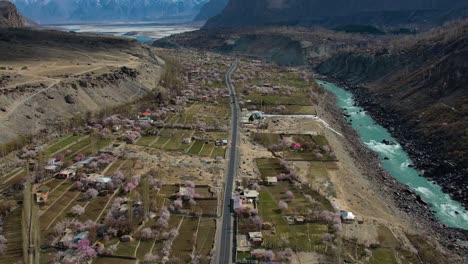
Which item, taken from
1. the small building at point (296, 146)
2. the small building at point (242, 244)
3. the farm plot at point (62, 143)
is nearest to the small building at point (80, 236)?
the small building at point (242, 244)

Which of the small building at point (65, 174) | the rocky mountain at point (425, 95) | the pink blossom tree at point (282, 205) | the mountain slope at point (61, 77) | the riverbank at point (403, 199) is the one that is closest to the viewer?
the pink blossom tree at point (282, 205)

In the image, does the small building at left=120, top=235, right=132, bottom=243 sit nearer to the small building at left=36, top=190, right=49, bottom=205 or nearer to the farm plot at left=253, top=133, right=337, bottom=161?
the small building at left=36, top=190, right=49, bottom=205

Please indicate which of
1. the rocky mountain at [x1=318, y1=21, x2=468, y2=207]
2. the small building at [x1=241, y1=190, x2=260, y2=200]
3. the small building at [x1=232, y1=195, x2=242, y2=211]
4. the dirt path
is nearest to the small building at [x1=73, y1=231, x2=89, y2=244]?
the small building at [x1=232, y1=195, x2=242, y2=211]

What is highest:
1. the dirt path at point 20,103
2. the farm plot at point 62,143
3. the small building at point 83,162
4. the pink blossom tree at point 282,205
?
the dirt path at point 20,103

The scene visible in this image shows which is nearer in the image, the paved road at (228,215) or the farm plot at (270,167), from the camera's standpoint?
the paved road at (228,215)

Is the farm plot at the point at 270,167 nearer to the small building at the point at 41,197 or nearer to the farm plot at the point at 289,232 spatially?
the farm plot at the point at 289,232

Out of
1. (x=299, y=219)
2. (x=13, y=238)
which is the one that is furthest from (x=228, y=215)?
(x=13, y=238)

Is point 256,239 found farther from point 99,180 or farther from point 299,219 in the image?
point 99,180
